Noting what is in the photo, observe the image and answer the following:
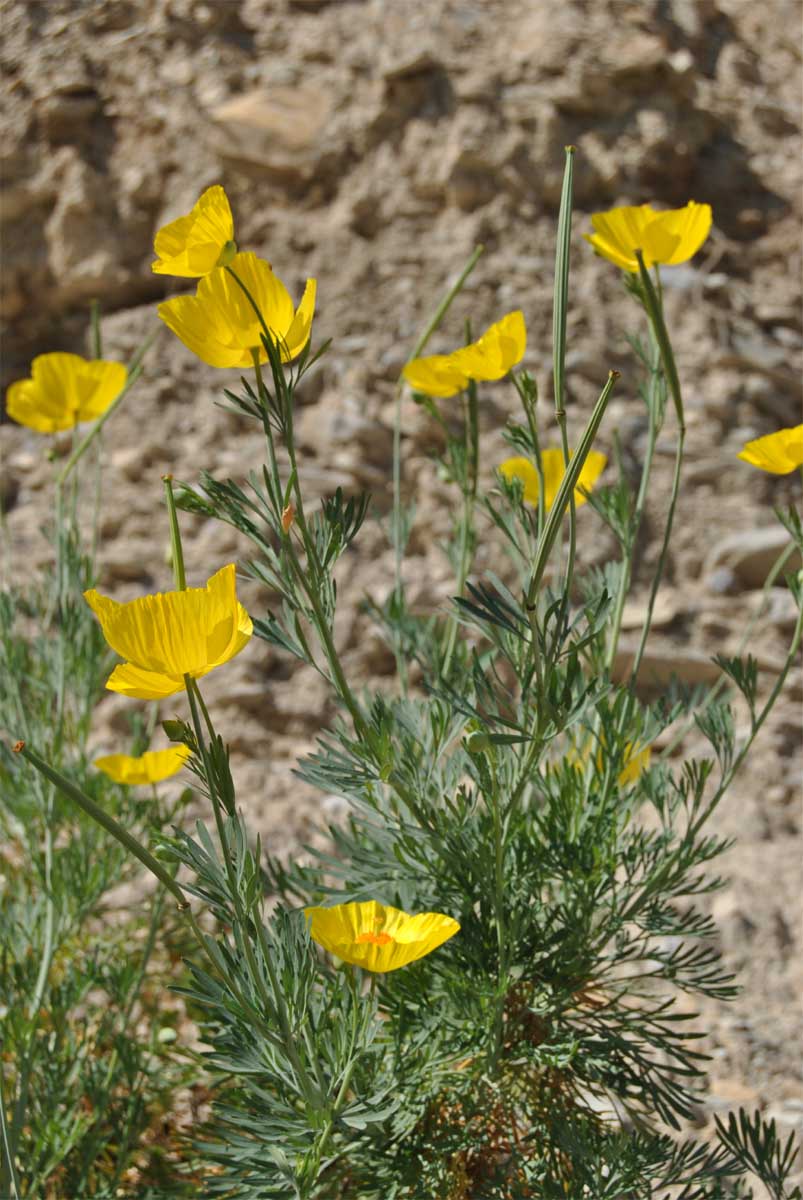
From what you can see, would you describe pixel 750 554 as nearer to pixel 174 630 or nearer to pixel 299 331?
pixel 299 331

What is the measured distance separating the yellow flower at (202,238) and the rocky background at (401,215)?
1.26 metres

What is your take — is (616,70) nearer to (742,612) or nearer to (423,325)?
(423,325)

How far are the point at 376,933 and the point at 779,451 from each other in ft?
2.13

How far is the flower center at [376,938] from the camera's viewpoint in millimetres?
890

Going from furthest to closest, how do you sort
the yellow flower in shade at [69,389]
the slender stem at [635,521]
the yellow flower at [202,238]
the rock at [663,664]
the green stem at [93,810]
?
the rock at [663,664] < the yellow flower in shade at [69,389] < the slender stem at [635,521] < the yellow flower at [202,238] < the green stem at [93,810]

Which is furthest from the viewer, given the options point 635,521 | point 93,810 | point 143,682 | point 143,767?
point 143,767

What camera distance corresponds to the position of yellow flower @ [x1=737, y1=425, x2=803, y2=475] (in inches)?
45.0

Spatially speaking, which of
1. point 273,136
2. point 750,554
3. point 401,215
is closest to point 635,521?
point 750,554

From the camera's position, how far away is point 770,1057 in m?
1.53

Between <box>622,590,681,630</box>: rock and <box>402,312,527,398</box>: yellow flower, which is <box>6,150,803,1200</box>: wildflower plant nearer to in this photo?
<box>402,312,527,398</box>: yellow flower

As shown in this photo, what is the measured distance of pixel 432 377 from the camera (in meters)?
1.33

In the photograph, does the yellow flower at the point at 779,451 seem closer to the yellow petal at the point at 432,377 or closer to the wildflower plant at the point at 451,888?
the wildflower plant at the point at 451,888

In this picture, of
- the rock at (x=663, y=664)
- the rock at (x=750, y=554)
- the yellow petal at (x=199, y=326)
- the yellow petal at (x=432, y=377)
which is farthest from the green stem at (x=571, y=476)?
the rock at (x=750, y=554)

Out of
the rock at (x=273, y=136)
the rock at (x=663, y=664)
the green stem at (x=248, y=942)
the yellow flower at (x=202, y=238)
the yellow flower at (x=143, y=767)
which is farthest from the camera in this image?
the rock at (x=273, y=136)
